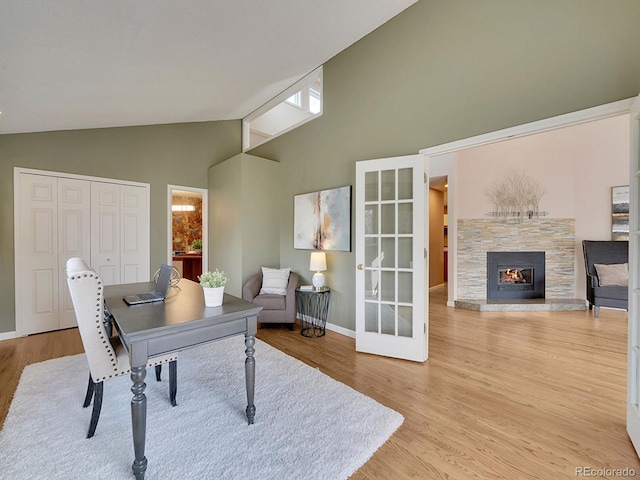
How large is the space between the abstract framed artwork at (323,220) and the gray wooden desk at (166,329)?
6.26ft

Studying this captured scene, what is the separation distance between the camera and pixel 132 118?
3.97 metres

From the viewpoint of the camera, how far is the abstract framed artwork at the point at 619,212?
4.81 metres

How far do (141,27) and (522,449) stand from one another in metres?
3.71

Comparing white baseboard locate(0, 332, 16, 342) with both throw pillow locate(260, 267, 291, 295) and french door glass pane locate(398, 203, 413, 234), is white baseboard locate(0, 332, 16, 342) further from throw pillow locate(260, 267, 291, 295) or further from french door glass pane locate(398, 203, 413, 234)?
french door glass pane locate(398, 203, 413, 234)

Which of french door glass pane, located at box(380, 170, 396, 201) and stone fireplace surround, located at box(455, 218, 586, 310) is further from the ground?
french door glass pane, located at box(380, 170, 396, 201)

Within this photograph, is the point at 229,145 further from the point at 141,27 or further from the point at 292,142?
the point at 141,27

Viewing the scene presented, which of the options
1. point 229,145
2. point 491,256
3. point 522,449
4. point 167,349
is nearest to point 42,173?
point 229,145

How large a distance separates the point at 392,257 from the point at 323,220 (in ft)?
3.99

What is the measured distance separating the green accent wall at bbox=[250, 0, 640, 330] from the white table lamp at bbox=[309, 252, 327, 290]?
0.18 metres

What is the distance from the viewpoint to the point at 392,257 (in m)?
3.04

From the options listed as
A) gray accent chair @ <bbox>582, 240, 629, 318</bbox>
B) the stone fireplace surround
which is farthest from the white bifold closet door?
gray accent chair @ <bbox>582, 240, 629, 318</bbox>

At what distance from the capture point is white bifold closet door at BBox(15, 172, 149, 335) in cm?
357

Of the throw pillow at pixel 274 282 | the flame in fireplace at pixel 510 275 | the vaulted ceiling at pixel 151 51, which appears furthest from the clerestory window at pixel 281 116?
the flame in fireplace at pixel 510 275

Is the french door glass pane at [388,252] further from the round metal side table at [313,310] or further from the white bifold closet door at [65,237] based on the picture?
the white bifold closet door at [65,237]
